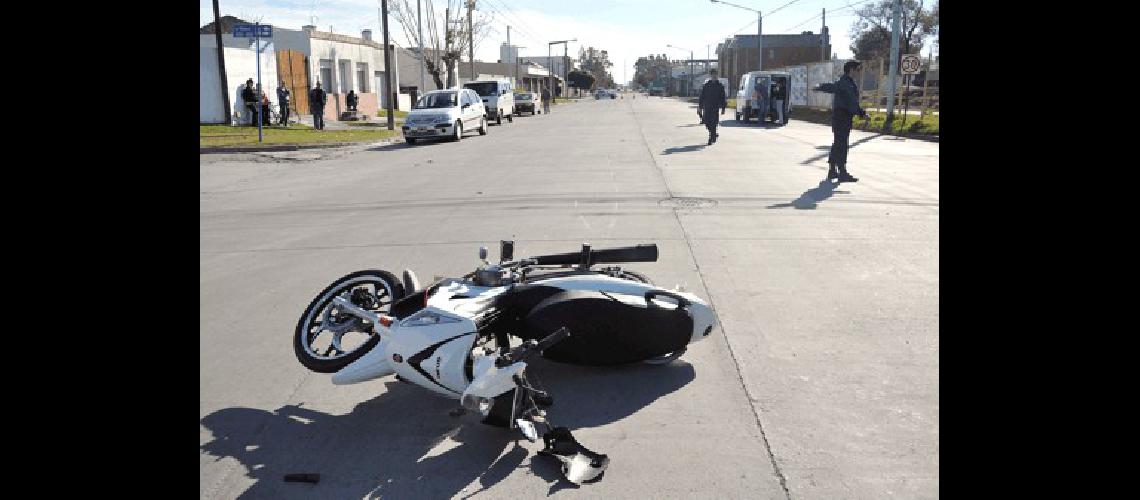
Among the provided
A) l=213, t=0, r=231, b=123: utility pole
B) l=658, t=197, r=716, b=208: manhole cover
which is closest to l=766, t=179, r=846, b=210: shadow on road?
l=658, t=197, r=716, b=208: manhole cover

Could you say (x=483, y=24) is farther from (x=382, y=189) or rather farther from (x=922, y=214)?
(x=922, y=214)

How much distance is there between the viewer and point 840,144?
1363 centimetres

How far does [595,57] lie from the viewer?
190750 mm

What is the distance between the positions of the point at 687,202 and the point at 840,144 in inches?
147

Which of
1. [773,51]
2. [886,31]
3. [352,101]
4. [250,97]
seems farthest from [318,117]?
[773,51]

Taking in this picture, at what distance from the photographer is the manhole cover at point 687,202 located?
11.1 meters

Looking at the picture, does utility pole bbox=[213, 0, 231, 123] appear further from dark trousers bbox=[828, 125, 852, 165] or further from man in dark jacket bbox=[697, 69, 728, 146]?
dark trousers bbox=[828, 125, 852, 165]

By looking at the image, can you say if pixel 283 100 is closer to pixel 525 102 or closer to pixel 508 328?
pixel 525 102

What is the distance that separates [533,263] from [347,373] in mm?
1271

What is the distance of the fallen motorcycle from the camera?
11.9 feet

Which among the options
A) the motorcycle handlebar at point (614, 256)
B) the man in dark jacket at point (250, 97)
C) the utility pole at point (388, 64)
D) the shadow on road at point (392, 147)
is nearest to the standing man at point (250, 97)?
the man in dark jacket at point (250, 97)

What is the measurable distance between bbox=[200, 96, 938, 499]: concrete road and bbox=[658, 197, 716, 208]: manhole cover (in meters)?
0.07
